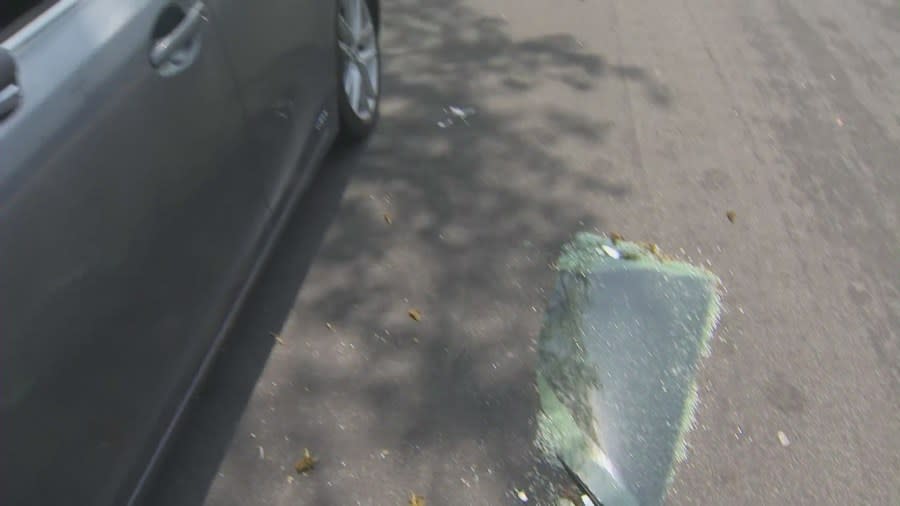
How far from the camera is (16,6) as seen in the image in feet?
6.19

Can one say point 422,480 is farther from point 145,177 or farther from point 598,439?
point 145,177

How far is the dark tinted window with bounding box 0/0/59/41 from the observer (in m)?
1.84

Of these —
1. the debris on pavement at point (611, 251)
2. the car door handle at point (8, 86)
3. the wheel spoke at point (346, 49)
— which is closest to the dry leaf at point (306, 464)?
the car door handle at point (8, 86)

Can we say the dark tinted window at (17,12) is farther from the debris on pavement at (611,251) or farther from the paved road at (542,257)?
the debris on pavement at (611,251)

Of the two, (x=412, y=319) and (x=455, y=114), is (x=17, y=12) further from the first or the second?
(x=455, y=114)

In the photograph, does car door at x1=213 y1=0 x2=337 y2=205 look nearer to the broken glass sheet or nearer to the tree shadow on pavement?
the tree shadow on pavement

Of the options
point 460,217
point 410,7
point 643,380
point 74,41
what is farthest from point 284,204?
point 410,7

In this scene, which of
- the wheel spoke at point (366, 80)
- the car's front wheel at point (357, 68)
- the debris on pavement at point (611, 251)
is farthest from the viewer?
the wheel spoke at point (366, 80)

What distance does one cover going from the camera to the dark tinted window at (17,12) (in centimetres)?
184

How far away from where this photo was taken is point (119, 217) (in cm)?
197

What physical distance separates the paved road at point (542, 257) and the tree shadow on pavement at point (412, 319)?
0.01 meters

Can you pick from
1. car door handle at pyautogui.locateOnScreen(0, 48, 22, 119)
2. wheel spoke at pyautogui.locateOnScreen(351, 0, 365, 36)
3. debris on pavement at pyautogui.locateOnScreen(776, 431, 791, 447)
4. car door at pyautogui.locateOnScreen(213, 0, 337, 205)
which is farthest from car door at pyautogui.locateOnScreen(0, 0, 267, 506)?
debris on pavement at pyautogui.locateOnScreen(776, 431, 791, 447)

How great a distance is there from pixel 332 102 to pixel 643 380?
5.66ft

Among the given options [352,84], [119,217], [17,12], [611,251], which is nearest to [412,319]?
[611,251]
